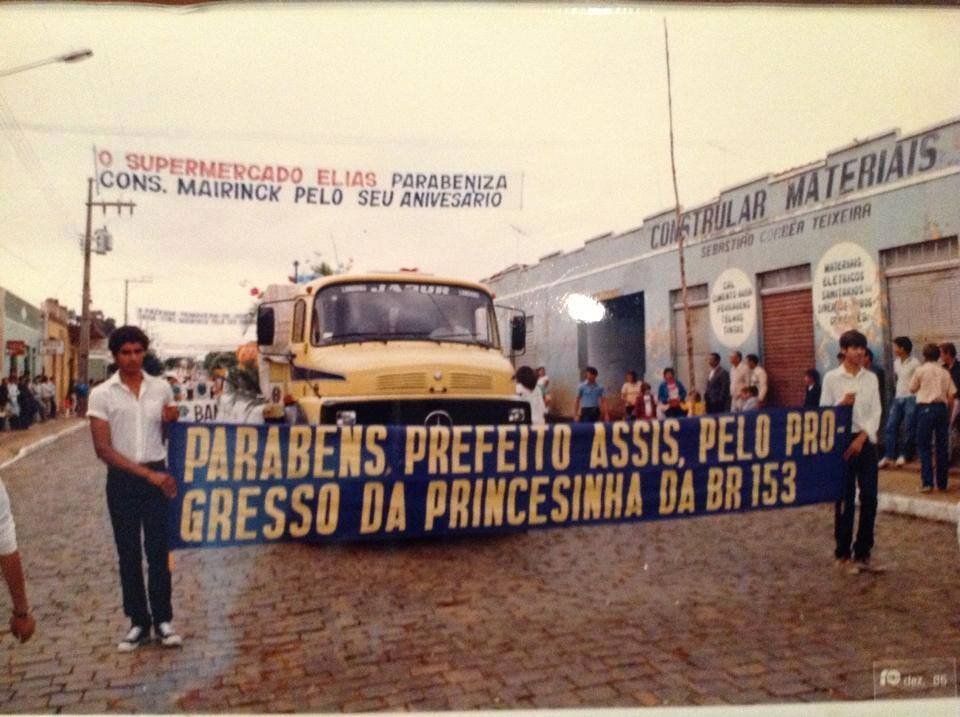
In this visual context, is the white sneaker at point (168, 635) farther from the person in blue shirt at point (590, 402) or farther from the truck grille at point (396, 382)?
the person in blue shirt at point (590, 402)

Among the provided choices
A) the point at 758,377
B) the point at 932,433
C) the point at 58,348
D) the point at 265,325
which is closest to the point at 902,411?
the point at 932,433

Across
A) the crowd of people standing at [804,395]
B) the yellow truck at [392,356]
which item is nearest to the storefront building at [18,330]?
the yellow truck at [392,356]

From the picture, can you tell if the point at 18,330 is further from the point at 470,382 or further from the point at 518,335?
the point at 518,335

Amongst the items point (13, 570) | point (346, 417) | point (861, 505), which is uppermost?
point (346, 417)

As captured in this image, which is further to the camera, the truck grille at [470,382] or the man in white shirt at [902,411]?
the truck grille at [470,382]

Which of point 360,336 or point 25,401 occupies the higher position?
point 360,336

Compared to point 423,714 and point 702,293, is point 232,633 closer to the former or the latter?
point 423,714
